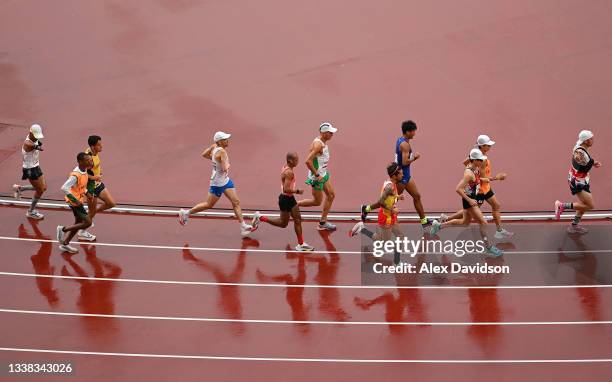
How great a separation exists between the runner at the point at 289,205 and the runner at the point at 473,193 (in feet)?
8.91

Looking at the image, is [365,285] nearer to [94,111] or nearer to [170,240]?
[170,240]

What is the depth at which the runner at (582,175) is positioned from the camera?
46.8ft

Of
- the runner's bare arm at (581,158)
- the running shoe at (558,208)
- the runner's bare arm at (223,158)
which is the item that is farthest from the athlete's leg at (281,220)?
the runner's bare arm at (581,158)

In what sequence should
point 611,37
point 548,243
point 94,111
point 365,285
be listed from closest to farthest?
point 365,285 < point 548,243 < point 94,111 < point 611,37

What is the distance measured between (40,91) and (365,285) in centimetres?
1221

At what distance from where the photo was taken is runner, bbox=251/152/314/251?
45.3 ft

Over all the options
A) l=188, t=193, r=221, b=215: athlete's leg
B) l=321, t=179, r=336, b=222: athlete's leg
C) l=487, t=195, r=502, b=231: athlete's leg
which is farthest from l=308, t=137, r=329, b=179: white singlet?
l=487, t=195, r=502, b=231: athlete's leg

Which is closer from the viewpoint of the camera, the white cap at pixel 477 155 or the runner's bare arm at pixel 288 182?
the white cap at pixel 477 155

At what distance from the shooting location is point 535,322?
11.8m

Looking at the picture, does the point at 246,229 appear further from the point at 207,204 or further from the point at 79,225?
the point at 79,225

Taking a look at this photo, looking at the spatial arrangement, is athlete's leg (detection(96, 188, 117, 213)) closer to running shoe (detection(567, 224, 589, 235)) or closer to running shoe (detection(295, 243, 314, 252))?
running shoe (detection(295, 243, 314, 252))

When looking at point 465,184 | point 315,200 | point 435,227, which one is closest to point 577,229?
point 435,227

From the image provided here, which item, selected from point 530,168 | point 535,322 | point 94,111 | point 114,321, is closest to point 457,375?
point 535,322

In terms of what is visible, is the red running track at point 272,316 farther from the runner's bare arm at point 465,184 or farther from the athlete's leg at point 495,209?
the runner's bare arm at point 465,184
